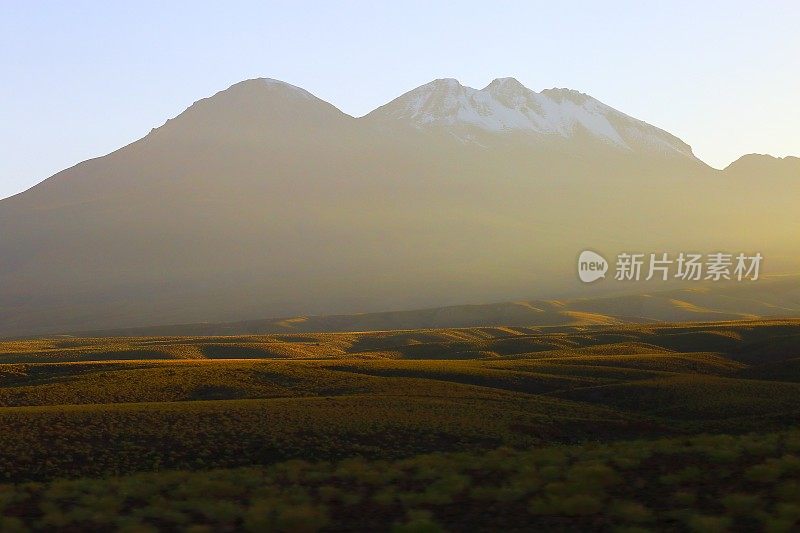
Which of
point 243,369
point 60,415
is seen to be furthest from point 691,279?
point 60,415

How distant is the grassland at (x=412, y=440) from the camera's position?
1633 centimetres

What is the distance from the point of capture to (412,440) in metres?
32.0

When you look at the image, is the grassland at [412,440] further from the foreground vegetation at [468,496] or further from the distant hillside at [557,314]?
the distant hillside at [557,314]

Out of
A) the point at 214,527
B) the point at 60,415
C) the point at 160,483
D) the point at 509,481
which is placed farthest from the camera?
the point at 60,415

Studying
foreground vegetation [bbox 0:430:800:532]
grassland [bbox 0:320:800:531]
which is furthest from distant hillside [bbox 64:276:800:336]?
foreground vegetation [bbox 0:430:800:532]

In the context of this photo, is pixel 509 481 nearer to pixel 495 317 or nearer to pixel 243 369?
pixel 243 369

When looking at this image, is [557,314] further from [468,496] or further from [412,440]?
[468,496]

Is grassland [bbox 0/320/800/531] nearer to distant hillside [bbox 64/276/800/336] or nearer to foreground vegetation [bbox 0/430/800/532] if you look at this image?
foreground vegetation [bbox 0/430/800/532]

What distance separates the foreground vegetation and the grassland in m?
0.06

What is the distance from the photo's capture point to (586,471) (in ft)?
63.2

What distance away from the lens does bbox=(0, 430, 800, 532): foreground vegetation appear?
15469mm

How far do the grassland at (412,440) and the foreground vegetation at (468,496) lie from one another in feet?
0.21

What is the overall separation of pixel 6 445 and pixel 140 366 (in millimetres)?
22981

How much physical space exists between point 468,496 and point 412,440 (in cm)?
1426
